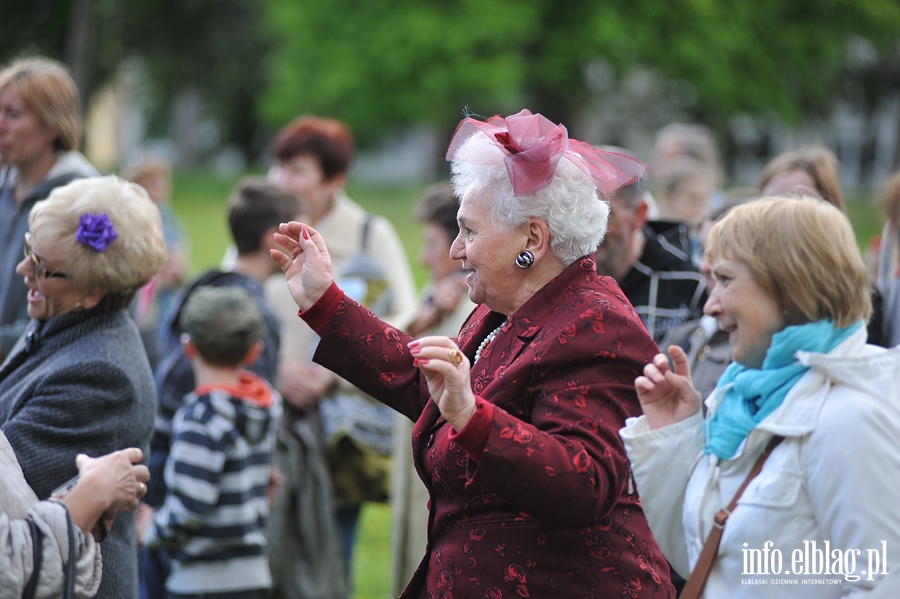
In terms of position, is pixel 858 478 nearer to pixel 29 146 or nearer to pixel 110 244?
pixel 110 244

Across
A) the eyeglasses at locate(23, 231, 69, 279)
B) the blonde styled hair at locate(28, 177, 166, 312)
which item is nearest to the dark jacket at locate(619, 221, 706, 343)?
the blonde styled hair at locate(28, 177, 166, 312)

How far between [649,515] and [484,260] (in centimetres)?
86

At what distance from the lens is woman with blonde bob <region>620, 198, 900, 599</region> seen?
101 inches

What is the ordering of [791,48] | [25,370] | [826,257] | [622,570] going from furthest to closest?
[791,48]
[25,370]
[826,257]
[622,570]

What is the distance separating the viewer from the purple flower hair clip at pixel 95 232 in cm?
314

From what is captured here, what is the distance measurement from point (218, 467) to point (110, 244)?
4.05 ft

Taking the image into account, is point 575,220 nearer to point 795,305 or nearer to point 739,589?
point 795,305

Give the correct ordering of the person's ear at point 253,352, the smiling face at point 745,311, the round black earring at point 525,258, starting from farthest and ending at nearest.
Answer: the person's ear at point 253,352 → the smiling face at point 745,311 → the round black earring at point 525,258

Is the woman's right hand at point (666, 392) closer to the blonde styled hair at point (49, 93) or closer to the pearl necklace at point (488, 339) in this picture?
the pearl necklace at point (488, 339)

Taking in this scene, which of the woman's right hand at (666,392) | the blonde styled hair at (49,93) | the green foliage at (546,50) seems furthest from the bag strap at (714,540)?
the green foliage at (546,50)

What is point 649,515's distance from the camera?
2.90 metres

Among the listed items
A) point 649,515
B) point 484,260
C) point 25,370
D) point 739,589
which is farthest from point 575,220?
point 25,370

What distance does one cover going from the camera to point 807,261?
2768mm

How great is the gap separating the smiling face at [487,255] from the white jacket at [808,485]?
0.48 metres
